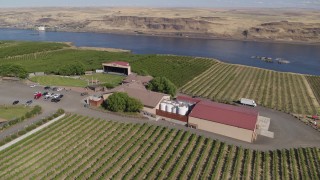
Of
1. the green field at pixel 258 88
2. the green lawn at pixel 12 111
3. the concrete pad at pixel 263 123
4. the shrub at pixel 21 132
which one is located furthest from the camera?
the green field at pixel 258 88

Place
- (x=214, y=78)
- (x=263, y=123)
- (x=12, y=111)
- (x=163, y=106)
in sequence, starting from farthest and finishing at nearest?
(x=214, y=78) → (x=163, y=106) → (x=12, y=111) → (x=263, y=123)

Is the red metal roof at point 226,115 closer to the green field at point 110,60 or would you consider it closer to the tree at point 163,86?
the tree at point 163,86

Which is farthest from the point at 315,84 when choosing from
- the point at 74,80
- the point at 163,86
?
the point at 74,80

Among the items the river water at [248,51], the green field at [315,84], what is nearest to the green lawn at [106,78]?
the green field at [315,84]

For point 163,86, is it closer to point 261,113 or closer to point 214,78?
point 261,113

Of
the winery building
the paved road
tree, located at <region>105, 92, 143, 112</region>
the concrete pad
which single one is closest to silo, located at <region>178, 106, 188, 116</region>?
the winery building

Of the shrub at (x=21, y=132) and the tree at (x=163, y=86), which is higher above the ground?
the tree at (x=163, y=86)
